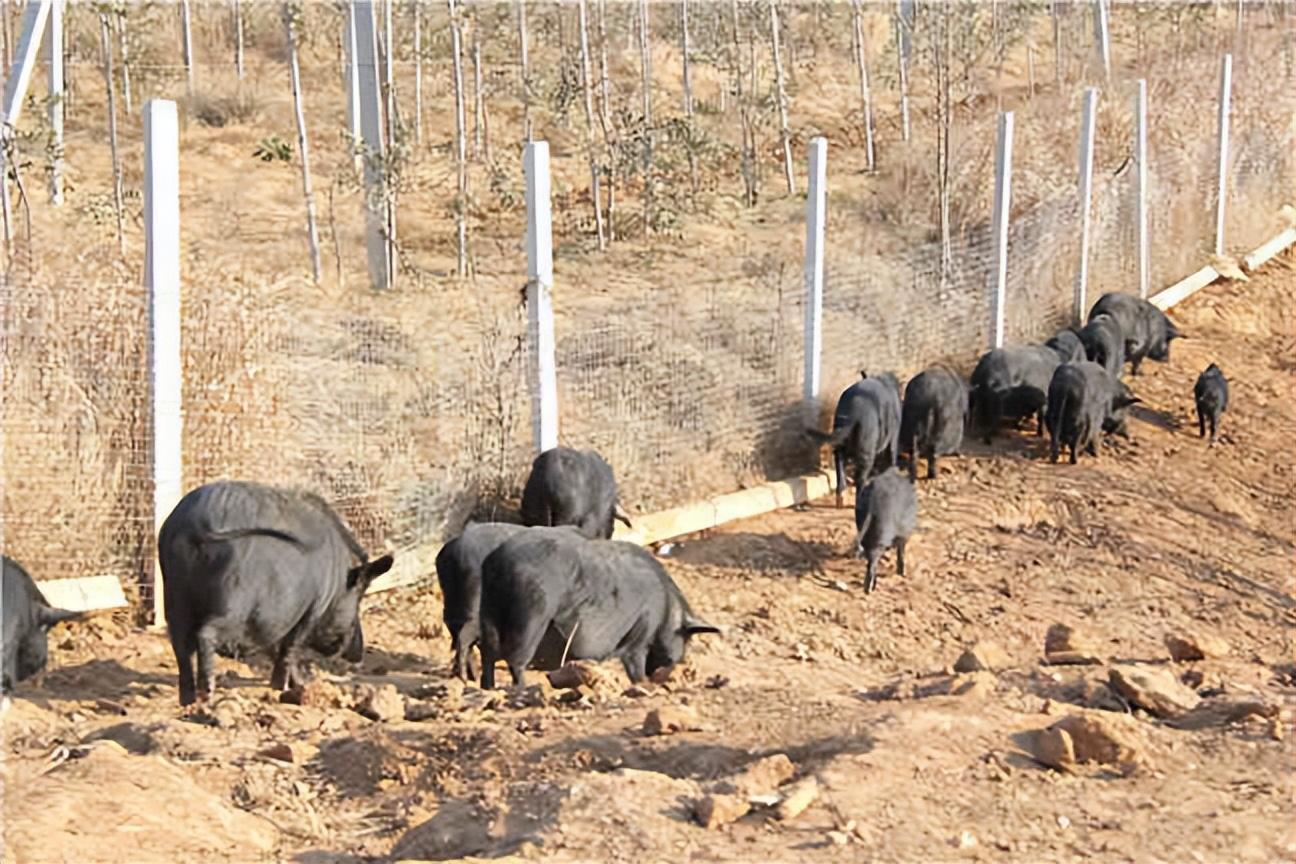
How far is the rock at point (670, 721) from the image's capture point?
6.65 meters

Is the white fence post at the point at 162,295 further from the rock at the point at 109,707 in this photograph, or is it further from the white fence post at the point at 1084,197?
the white fence post at the point at 1084,197

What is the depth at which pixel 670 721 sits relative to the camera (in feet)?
21.9

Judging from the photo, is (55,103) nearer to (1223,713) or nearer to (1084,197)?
(1084,197)

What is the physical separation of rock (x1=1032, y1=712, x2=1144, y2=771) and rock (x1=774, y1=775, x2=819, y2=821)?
0.96m

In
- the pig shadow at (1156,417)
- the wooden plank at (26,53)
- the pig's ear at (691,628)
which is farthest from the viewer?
the wooden plank at (26,53)

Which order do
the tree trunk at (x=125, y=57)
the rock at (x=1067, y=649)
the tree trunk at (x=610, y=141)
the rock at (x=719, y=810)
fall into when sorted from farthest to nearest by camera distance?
1. the tree trunk at (x=125, y=57)
2. the tree trunk at (x=610, y=141)
3. the rock at (x=1067, y=649)
4. the rock at (x=719, y=810)

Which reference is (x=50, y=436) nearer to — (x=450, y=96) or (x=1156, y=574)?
(x=1156, y=574)

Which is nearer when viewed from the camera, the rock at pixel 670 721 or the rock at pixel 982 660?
the rock at pixel 670 721

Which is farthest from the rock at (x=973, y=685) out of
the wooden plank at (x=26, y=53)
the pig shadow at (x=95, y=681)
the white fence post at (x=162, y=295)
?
the wooden plank at (x=26, y=53)

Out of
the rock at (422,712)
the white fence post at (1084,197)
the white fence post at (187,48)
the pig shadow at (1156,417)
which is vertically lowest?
the rock at (422,712)

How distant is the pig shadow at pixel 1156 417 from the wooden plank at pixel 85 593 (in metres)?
9.56

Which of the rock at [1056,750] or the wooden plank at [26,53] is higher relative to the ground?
the wooden plank at [26,53]

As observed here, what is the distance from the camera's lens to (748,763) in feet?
20.4

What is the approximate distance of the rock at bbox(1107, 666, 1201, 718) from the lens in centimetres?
694
